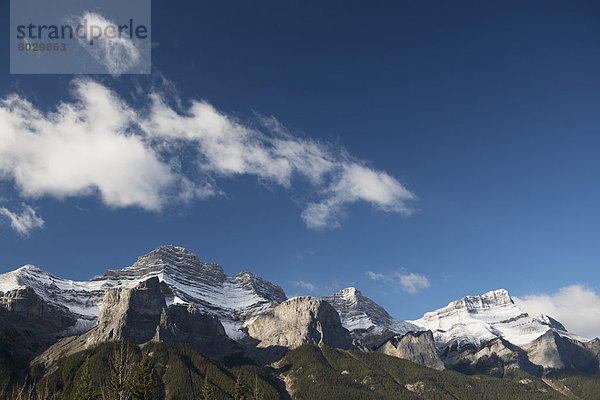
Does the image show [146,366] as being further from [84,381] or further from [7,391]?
[7,391]

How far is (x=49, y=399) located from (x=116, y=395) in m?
171

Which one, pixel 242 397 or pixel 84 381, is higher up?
pixel 84 381

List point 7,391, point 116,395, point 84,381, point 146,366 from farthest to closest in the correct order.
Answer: point 7,391, point 84,381, point 146,366, point 116,395

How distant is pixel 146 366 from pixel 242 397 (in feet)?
57.4

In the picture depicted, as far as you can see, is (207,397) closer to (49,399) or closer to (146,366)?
(146,366)

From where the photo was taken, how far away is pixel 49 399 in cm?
19875

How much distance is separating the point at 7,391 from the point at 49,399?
1736 cm

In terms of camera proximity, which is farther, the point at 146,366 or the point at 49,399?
the point at 49,399

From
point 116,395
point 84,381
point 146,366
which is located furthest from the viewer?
point 84,381

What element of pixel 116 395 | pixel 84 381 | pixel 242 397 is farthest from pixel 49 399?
pixel 116 395

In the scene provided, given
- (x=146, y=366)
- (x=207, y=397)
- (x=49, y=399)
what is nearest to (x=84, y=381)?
(x=146, y=366)

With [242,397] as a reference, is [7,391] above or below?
above

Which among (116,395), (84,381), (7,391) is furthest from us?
(7,391)

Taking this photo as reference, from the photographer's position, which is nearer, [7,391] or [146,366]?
[146,366]
